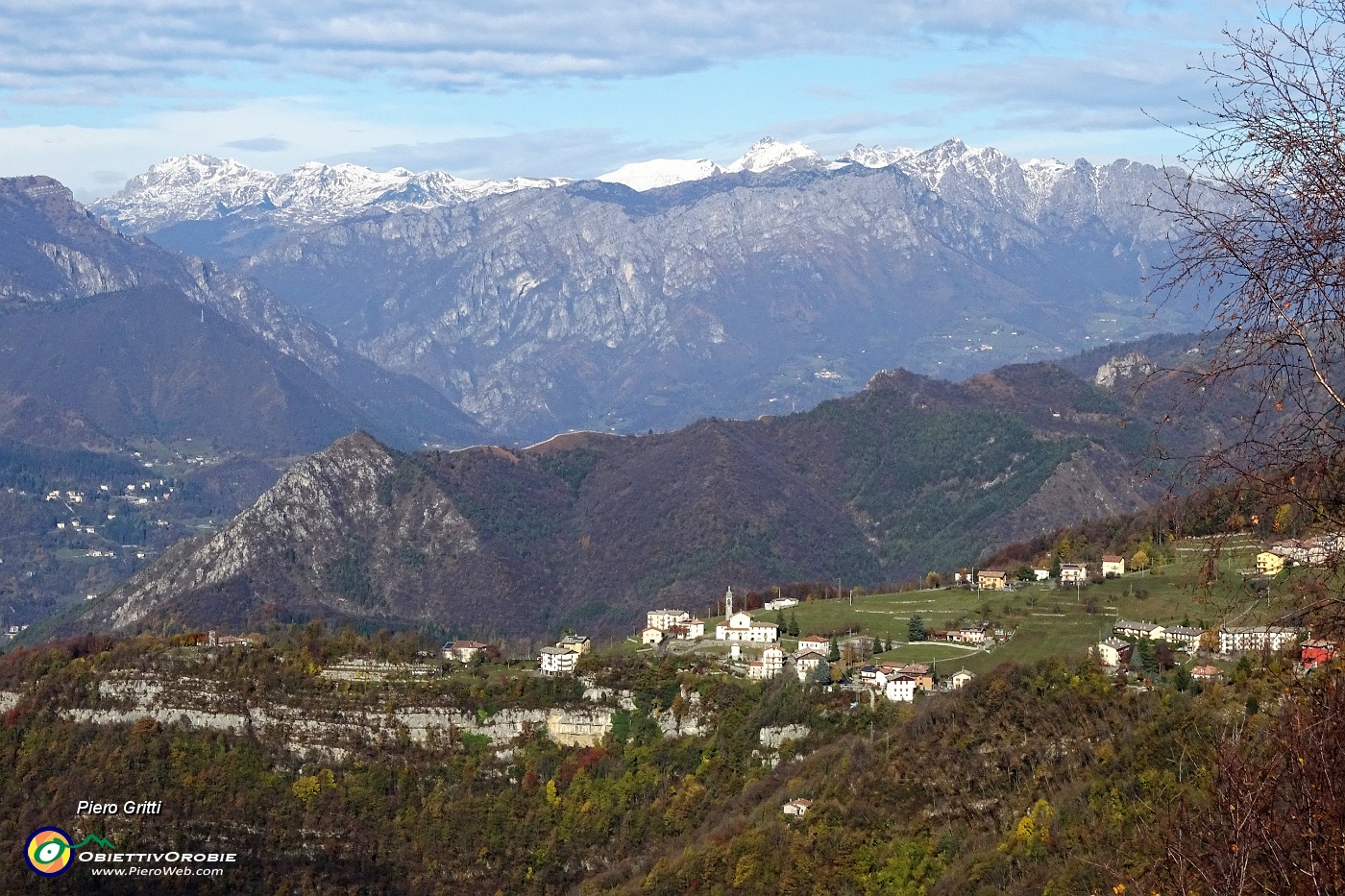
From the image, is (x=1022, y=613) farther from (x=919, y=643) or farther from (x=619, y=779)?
(x=619, y=779)

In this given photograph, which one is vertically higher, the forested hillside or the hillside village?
the hillside village

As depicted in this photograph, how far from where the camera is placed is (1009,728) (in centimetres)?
6719

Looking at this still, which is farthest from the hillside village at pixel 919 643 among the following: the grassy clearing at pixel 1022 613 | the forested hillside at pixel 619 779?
the forested hillside at pixel 619 779

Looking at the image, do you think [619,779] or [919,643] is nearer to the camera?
[619,779]

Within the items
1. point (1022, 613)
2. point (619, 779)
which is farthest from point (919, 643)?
point (619, 779)

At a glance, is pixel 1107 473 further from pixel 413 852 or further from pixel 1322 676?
pixel 1322 676

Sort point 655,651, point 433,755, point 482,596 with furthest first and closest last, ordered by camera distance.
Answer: point 482,596, point 655,651, point 433,755

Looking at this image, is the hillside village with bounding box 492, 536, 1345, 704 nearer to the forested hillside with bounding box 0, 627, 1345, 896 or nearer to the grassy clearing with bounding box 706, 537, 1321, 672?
the grassy clearing with bounding box 706, 537, 1321, 672

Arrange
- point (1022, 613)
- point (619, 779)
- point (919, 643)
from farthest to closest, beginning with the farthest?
point (1022, 613), point (919, 643), point (619, 779)

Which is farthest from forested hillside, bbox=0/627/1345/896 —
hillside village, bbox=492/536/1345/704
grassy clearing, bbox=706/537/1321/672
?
grassy clearing, bbox=706/537/1321/672

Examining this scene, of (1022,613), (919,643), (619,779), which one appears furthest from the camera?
(1022,613)

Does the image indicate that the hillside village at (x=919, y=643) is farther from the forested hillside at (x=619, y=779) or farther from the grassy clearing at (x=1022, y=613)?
the forested hillside at (x=619, y=779)

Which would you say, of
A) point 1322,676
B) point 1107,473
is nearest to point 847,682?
point 1322,676

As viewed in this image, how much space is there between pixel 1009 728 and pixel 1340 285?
55.3 meters
